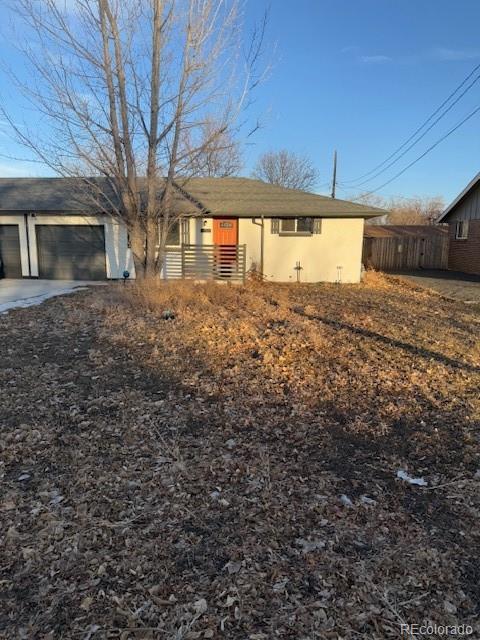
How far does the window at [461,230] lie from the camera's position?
20122 mm

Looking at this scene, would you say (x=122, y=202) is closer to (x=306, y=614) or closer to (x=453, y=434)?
(x=453, y=434)

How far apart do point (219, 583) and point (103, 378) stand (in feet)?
10.9

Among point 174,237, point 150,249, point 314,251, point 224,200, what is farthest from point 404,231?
point 150,249

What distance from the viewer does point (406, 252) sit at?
23.6m

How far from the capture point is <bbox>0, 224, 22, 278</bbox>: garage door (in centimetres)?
1499

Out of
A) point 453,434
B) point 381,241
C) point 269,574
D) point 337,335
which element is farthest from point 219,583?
point 381,241

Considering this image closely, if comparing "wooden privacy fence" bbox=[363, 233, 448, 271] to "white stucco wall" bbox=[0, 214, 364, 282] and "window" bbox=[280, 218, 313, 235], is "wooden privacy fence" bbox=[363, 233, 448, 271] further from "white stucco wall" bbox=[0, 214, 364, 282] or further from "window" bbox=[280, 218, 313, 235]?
"window" bbox=[280, 218, 313, 235]

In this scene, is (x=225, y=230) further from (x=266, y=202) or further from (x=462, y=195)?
Result: (x=462, y=195)

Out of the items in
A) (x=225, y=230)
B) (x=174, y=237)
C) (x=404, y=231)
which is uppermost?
(x=404, y=231)

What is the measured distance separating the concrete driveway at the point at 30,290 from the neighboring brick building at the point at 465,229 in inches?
648

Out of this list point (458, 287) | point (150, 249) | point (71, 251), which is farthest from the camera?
point (71, 251)

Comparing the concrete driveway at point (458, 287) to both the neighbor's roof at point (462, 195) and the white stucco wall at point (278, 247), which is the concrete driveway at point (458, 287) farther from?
the neighbor's roof at point (462, 195)

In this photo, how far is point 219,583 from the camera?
86.2 inches

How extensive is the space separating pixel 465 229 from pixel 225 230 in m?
12.4
